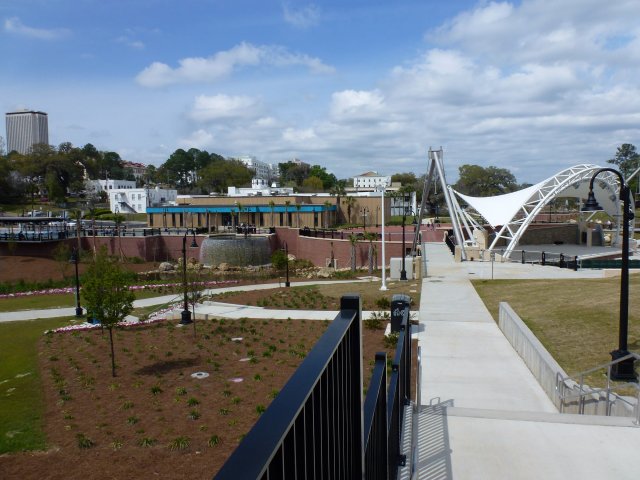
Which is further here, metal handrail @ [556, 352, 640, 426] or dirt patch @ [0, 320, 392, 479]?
dirt patch @ [0, 320, 392, 479]

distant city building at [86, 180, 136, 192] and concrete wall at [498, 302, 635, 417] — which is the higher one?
distant city building at [86, 180, 136, 192]

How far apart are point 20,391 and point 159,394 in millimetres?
3931

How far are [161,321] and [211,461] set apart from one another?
14100mm

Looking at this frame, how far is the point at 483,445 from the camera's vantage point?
7789mm

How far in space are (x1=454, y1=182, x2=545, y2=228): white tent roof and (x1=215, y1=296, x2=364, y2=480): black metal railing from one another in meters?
42.1

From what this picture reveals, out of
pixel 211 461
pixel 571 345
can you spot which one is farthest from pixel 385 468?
pixel 571 345

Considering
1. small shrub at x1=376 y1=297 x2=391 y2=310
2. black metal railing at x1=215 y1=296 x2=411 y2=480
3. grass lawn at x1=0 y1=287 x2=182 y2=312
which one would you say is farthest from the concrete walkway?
grass lawn at x1=0 y1=287 x2=182 y2=312

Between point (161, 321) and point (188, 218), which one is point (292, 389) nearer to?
point (161, 321)

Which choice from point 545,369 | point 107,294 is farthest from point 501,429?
point 107,294

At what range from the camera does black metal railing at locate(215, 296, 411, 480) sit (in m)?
1.13

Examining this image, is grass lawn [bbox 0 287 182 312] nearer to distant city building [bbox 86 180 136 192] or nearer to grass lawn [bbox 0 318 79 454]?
grass lawn [bbox 0 318 79 454]

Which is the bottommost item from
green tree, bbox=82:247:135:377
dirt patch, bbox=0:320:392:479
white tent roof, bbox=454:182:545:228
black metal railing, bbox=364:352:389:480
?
dirt patch, bbox=0:320:392:479

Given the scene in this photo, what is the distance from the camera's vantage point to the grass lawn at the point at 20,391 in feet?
35.1

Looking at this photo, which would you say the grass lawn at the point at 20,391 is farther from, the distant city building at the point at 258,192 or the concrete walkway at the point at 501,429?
the distant city building at the point at 258,192
